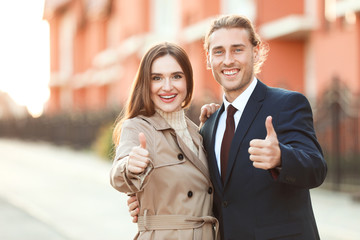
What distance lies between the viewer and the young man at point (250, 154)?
277 cm

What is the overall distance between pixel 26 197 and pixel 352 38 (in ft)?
27.8

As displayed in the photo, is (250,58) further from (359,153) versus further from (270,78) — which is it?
(270,78)

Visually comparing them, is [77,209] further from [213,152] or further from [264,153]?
[264,153]

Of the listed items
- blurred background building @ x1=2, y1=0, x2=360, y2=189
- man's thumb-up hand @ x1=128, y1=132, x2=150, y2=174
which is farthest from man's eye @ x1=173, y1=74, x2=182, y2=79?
blurred background building @ x1=2, y1=0, x2=360, y2=189

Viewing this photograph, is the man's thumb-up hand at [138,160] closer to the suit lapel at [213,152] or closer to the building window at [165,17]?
the suit lapel at [213,152]

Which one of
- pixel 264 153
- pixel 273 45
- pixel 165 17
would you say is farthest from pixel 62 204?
pixel 165 17

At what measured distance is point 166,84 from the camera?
3.42 metres

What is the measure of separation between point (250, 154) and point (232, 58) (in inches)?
24.5

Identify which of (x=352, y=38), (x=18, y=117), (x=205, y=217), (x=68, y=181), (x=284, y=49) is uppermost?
(x=18, y=117)

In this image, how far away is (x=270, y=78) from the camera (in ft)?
55.7

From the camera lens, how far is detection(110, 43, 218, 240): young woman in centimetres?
322

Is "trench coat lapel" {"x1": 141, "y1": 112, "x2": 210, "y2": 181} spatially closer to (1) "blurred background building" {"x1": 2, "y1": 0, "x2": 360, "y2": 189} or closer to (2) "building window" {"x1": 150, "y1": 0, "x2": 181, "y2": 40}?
(1) "blurred background building" {"x1": 2, "y1": 0, "x2": 360, "y2": 189}

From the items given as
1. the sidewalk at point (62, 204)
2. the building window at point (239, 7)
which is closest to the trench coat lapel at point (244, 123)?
the sidewalk at point (62, 204)

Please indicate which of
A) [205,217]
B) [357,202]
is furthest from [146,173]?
[357,202]
